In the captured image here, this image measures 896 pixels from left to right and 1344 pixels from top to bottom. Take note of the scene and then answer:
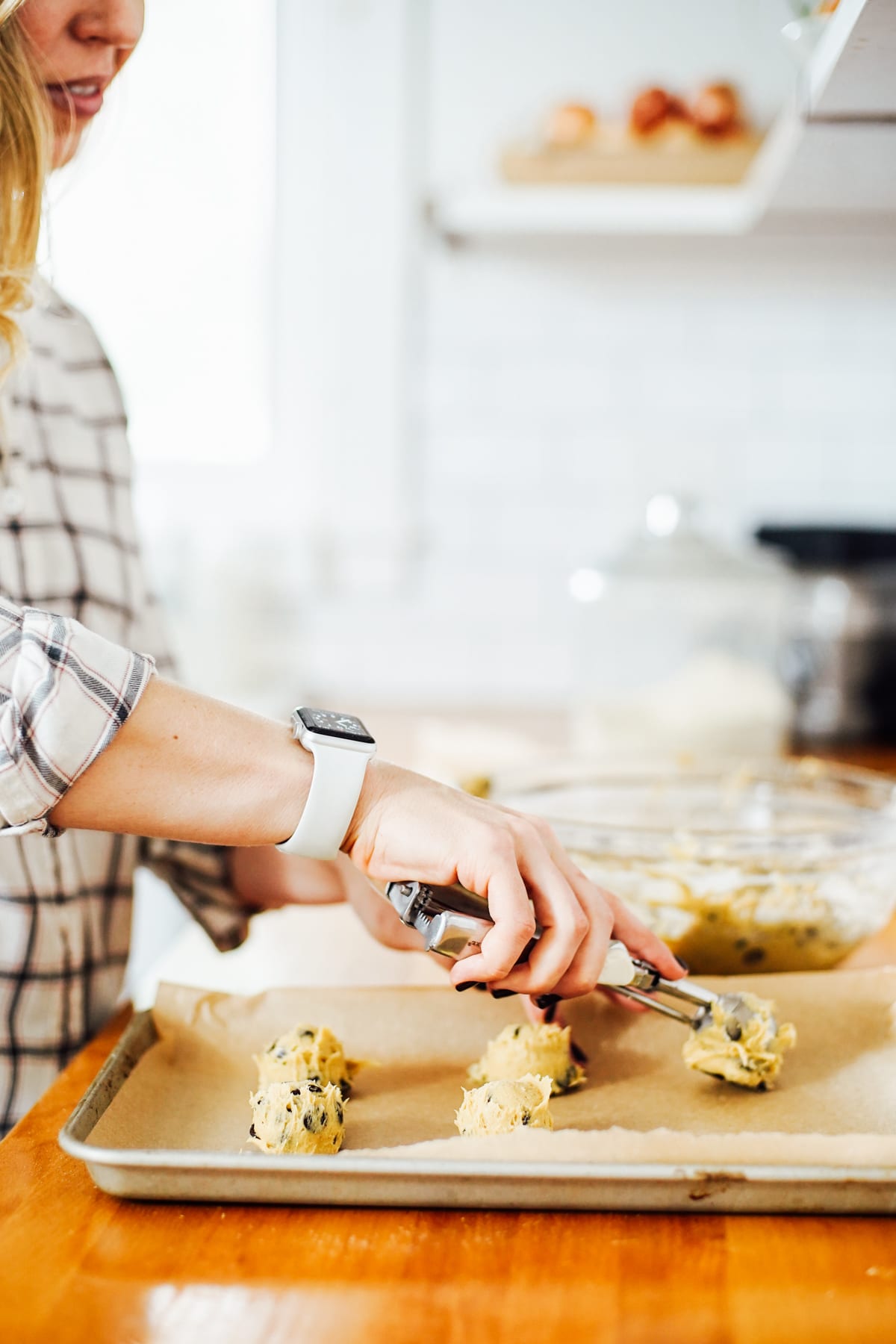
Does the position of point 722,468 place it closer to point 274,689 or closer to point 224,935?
point 274,689

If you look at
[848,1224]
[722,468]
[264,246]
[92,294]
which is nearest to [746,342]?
[722,468]

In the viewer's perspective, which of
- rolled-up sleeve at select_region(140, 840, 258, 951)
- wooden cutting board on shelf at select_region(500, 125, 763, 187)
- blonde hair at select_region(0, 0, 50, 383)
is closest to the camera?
blonde hair at select_region(0, 0, 50, 383)

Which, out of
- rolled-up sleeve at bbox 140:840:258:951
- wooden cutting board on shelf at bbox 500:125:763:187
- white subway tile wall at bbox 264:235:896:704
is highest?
wooden cutting board on shelf at bbox 500:125:763:187

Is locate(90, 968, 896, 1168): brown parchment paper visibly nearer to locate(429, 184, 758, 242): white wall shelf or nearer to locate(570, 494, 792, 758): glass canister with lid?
locate(570, 494, 792, 758): glass canister with lid

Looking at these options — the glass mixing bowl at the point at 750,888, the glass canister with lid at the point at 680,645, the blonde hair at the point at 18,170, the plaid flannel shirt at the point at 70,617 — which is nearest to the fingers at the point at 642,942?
the glass mixing bowl at the point at 750,888

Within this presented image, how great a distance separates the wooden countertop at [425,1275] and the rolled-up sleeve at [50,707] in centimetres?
20

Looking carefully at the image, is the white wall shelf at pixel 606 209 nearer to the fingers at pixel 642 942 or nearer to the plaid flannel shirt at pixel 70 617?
the plaid flannel shirt at pixel 70 617

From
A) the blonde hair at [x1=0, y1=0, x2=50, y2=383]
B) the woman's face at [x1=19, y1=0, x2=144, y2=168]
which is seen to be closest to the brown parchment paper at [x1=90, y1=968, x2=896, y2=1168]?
the blonde hair at [x1=0, y1=0, x2=50, y2=383]

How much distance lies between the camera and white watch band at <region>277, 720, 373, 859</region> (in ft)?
2.10

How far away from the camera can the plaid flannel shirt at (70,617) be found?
0.92 meters

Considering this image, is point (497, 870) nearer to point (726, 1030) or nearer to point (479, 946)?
point (479, 946)

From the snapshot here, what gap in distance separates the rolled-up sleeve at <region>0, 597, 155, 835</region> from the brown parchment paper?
175mm

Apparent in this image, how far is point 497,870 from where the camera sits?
0.62 meters

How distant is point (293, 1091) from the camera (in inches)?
24.8
